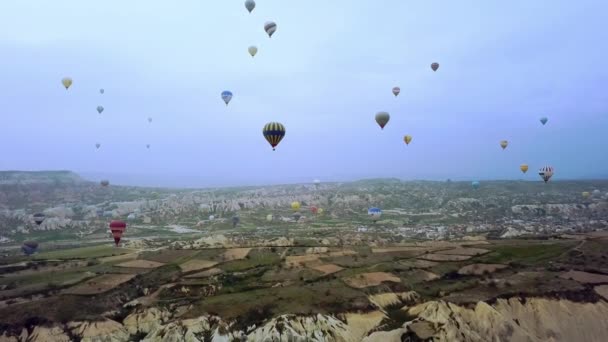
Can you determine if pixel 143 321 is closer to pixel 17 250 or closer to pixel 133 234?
pixel 17 250

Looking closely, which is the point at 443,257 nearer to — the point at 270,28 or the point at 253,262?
the point at 253,262

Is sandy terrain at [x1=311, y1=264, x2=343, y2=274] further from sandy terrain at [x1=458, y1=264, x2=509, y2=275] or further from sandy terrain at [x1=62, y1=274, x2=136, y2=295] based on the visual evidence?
sandy terrain at [x1=62, y1=274, x2=136, y2=295]

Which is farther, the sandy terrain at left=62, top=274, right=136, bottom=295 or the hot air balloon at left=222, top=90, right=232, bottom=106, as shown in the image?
the hot air balloon at left=222, top=90, right=232, bottom=106

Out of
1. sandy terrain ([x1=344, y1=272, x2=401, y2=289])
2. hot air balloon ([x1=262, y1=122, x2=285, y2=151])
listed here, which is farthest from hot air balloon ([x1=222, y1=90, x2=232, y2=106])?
sandy terrain ([x1=344, y1=272, x2=401, y2=289])

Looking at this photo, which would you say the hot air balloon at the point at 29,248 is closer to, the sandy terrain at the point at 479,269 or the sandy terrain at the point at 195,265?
the sandy terrain at the point at 195,265

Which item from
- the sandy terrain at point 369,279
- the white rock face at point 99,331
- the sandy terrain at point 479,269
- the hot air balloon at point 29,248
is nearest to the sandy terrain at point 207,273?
the white rock face at point 99,331

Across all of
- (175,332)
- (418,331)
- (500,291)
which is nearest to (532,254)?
(500,291)
